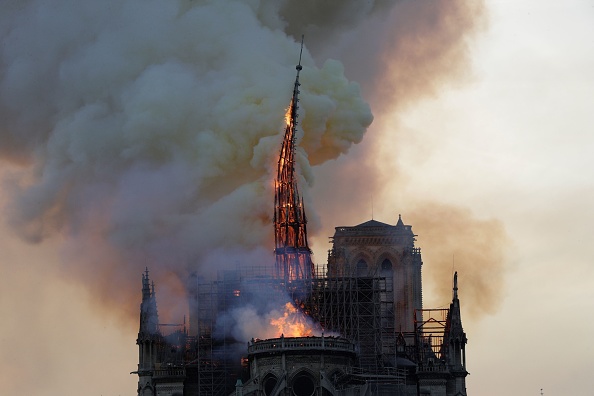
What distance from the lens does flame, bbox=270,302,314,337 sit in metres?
160

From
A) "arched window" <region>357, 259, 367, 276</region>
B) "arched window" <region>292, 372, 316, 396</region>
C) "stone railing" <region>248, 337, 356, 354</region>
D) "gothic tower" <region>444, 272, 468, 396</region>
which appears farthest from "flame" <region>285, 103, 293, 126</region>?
"arched window" <region>357, 259, 367, 276</region>

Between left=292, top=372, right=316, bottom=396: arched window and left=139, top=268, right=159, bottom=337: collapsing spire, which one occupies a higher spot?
left=139, top=268, right=159, bottom=337: collapsing spire

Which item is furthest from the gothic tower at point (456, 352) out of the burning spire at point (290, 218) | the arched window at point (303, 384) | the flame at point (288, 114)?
the flame at point (288, 114)

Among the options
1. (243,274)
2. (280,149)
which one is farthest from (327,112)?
(243,274)

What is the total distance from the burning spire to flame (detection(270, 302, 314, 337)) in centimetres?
485

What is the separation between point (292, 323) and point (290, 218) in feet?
39.3

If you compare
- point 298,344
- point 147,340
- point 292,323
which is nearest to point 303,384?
point 298,344

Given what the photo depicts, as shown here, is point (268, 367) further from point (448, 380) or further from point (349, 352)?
point (448, 380)

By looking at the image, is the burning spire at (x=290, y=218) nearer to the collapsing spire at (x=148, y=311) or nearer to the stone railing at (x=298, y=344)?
the collapsing spire at (x=148, y=311)

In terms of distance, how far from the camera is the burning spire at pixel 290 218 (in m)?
167

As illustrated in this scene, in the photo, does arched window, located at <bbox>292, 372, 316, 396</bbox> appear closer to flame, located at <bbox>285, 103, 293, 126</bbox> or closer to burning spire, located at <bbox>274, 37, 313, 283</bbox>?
burning spire, located at <bbox>274, 37, 313, 283</bbox>

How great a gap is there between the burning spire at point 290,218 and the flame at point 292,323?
4.85 m

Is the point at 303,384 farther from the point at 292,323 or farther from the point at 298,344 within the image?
the point at 292,323

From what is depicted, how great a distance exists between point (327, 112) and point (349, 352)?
2924cm
